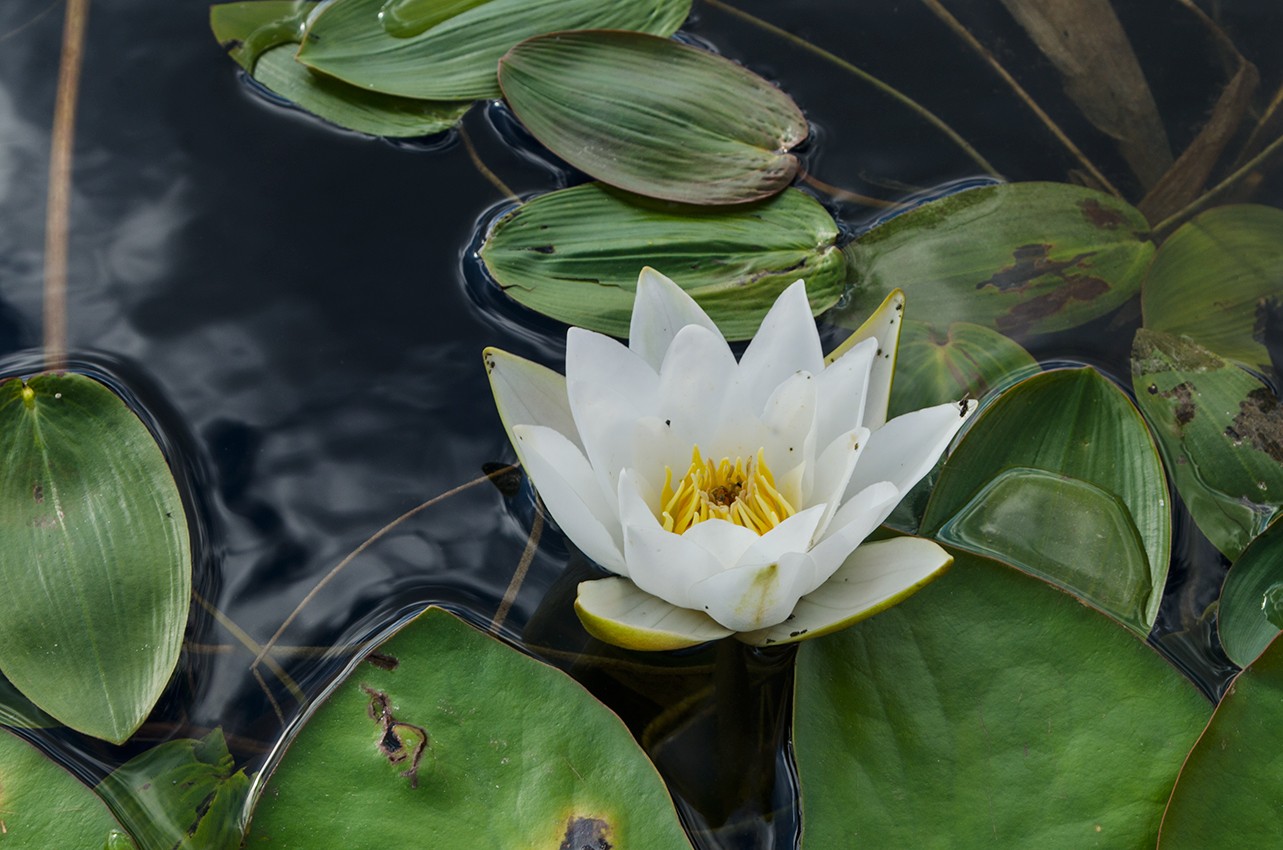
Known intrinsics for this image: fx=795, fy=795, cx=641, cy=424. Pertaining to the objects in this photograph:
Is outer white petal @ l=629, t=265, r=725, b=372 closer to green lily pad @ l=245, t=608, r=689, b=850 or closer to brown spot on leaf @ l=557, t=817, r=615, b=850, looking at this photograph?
green lily pad @ l=245, t=608, r=689, b=850

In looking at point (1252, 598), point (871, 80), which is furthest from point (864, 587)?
point (871, 80)

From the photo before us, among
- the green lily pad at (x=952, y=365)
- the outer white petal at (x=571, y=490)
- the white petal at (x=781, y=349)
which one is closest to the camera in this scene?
the outer white petal at (x=571, y=490)

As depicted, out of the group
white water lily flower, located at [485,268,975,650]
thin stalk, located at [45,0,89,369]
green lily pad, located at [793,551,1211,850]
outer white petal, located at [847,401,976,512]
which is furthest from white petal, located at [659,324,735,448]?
thin stalk, located at [45,0,89,369]

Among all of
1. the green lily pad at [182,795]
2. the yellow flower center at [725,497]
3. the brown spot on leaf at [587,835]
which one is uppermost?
the yellow flower center at [725,497]

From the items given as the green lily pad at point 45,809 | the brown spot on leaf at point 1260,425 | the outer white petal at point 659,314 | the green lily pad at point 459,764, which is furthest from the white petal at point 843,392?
the green lily pad at point 45,809

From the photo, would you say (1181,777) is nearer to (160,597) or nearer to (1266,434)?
(1266,434)

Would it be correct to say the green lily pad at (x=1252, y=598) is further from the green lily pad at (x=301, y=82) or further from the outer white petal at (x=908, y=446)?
Answer: the green lily pad at (x=301, y=82)

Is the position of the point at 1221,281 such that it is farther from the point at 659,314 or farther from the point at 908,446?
the point at 659,314
